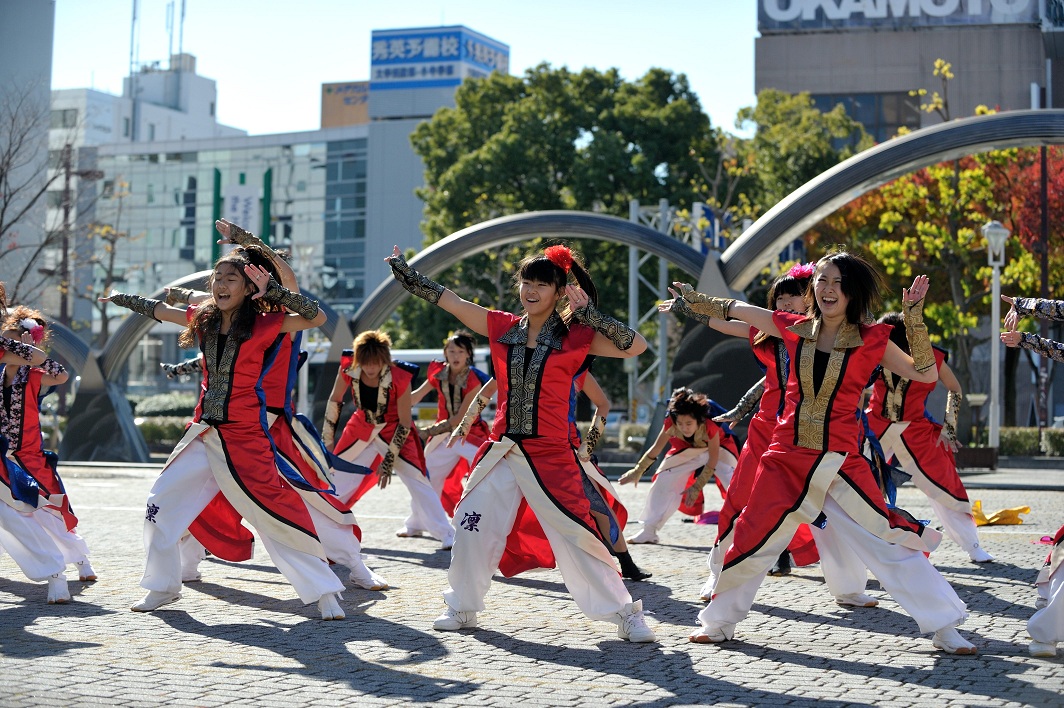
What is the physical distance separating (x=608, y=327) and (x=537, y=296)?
1.31ft

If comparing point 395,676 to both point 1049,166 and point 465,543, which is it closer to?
point 465,543

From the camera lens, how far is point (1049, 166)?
3275 cm

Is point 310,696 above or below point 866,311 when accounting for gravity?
below

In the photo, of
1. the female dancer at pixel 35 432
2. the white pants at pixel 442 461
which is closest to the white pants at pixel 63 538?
the female dancer at pixel 35 432

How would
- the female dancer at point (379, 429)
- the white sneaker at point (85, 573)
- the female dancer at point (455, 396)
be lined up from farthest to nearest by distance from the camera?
1. the female dancer at point (455, 396)
2. the female dancer at point (379, 429)
3. the white sneaker at point (85, 573)

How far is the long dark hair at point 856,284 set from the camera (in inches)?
243

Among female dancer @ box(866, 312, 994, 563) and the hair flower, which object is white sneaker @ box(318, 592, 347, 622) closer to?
the hair flower

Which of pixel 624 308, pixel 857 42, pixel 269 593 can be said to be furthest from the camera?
pixel 857 42

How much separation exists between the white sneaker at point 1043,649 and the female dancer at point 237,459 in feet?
11.1

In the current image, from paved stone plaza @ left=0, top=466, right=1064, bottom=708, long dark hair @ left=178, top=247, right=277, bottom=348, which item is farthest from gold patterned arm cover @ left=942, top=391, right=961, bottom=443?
long dark hair @ left=178, top=247, right=277, bottom=348

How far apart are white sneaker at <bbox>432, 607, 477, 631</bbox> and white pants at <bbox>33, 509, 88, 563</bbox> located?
2.77 meters

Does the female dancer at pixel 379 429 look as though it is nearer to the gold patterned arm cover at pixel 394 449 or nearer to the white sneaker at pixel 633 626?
the gold patterned arm cover at pixel 394 449

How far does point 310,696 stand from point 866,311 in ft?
10.3

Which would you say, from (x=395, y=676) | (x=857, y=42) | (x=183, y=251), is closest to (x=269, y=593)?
(x=395, y=676)
